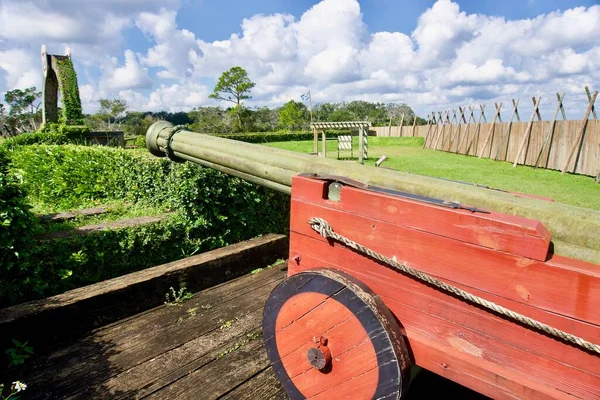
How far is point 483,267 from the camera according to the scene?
4.51 feet

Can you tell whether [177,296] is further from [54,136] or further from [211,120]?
[211,120]

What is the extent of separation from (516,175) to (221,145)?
34.7 ft

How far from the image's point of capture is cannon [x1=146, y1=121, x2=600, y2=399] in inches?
49.4

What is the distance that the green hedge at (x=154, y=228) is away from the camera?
340cm

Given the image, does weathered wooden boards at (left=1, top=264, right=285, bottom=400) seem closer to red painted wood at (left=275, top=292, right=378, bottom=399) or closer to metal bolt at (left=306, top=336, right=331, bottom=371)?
red painted wood at (left=275, top=292, right=378, bottom=399)

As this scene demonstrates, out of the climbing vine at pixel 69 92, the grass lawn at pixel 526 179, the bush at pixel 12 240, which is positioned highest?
the climbing vine at pixel 69 92

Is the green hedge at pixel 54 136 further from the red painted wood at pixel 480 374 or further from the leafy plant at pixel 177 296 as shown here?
the red painted wood at pixel 480 374

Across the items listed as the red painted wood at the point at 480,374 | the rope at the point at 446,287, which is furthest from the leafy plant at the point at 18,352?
the red painted wood at the point at 480,374

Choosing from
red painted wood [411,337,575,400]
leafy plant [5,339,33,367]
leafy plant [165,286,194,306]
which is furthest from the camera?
leafy plant [165,286,194,306]

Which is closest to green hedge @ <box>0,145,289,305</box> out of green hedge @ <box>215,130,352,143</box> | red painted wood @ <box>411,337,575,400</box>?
red painted wood @ <box>411,337,575,400</box>

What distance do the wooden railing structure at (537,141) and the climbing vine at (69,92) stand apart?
18412 millimetres

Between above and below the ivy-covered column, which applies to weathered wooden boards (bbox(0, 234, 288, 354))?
below

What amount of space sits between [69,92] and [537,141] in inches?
797

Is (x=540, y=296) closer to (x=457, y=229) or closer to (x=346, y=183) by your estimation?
(x=457, y=229)
